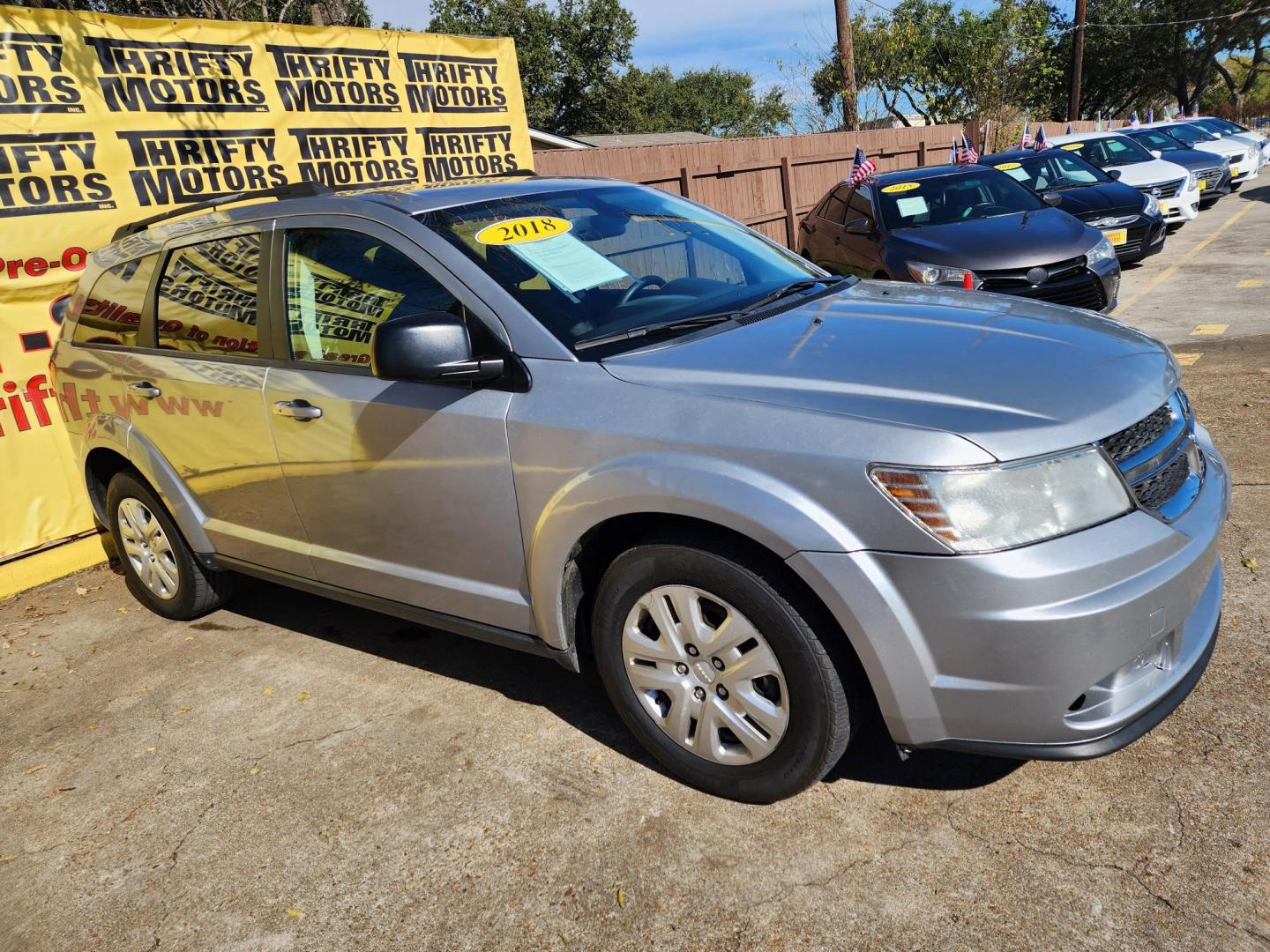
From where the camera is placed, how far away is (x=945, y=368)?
9.02 ft

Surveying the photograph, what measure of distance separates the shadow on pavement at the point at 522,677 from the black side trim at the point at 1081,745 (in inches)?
19.3

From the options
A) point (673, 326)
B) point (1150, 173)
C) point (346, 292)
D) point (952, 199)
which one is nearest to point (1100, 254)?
point (952, 199)

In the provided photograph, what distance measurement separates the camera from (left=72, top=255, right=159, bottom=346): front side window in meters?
4.50

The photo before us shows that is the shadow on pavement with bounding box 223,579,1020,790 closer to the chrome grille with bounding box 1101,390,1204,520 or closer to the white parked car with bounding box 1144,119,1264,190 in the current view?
the chrome grille with bounding box 1101,390,1204,520

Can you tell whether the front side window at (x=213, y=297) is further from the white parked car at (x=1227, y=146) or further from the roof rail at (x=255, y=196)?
the white parked car at (x=1227, y=146)

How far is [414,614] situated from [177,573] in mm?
1752

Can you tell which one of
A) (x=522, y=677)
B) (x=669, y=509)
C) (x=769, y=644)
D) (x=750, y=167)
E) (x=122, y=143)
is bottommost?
(x=522, y=677)

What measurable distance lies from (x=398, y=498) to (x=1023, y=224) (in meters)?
6.85

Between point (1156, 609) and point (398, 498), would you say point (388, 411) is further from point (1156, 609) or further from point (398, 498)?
point (1156, 609)

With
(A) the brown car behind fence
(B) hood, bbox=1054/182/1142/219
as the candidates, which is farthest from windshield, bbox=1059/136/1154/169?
(B) hood, bbox=1054/182/1142/219

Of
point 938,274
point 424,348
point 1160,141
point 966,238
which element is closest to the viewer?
point 424,348

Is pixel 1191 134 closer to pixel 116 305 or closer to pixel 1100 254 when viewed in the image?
pixel 1100 254

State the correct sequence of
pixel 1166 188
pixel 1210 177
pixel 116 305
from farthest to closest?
pixel 1210 177 → pixel 1166 188 → pixel 116 305

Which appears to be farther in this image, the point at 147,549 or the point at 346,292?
the point at 147,549
